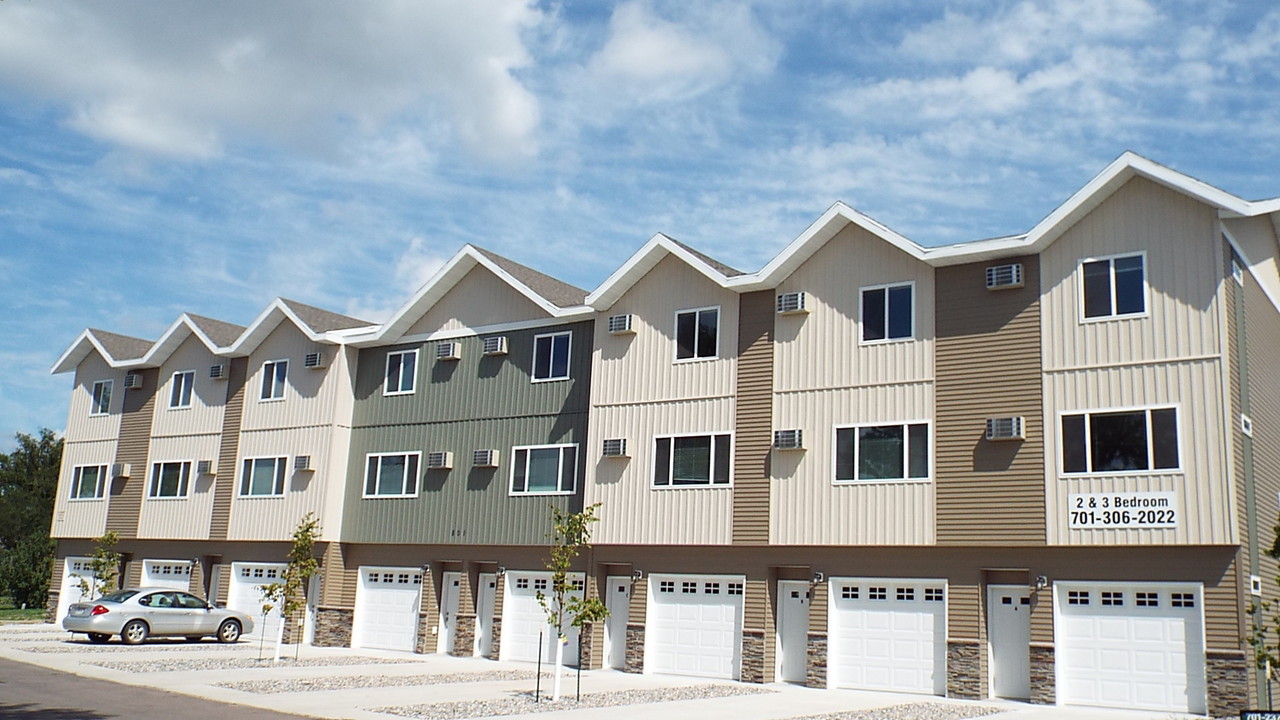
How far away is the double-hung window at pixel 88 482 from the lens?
1378 inches

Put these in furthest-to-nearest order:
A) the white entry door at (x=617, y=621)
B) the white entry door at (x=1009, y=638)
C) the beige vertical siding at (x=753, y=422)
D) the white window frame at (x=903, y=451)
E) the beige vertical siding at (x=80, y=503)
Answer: the beige vertical siding at (x=80, y=503) < the white entry door at (x=617, y=621) < the beige vertical siding at (x=753, y=422) < the white window frame at (x=903, y=451) < the white entry door at (x=1009, y=638)

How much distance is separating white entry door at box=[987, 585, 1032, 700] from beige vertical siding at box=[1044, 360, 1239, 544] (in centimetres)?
144

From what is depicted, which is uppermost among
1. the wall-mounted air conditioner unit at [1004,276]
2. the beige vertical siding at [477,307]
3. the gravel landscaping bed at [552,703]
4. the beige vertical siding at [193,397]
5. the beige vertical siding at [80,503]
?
the beige vertical siding at [477,307]

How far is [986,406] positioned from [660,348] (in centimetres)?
723

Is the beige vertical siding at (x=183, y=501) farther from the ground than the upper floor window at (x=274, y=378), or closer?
closer

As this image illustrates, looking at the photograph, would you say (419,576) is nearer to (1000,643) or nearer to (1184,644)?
(1000,643)

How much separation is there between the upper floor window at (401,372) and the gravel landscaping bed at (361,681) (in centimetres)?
857

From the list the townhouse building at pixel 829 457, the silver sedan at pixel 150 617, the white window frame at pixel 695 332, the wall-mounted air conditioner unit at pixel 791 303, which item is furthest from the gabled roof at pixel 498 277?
the silver sedan at pixel 150 617

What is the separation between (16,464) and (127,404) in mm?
38244

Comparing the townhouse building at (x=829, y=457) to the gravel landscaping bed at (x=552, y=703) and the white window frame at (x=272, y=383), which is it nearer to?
the white window frame at (x=272, y=383)

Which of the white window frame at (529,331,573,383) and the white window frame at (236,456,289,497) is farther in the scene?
the white window frame at (236,456,289,497)

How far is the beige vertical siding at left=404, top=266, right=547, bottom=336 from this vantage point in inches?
1095

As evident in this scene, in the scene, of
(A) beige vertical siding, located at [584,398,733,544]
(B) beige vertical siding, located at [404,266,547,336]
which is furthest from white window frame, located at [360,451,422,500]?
(A) beige vertical siding, located at [584,398,733,544]

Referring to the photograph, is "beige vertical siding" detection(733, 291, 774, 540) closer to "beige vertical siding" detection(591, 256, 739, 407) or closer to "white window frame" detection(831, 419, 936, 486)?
"beige vertical siding" detection(591, 256, 739, 407)
